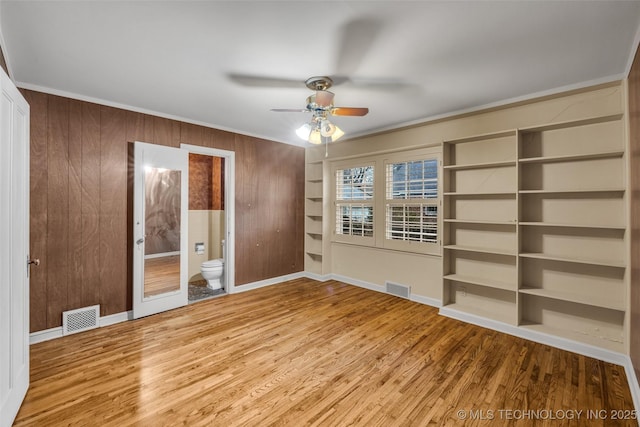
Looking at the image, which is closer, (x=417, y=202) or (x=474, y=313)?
(x=474, y=313)

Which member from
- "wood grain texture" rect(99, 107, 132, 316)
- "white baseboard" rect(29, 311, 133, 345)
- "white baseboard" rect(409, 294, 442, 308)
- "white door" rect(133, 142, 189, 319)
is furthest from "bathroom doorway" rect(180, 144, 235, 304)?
"white baseboard" rect(409, 294, 442, 308)

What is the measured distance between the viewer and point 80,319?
10.2ft

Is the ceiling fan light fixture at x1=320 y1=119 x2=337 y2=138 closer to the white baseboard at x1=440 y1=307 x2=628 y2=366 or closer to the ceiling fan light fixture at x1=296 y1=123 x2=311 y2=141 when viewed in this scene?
the ceiling fan light fixture at x1=296 y1=123 x2=311 y2=141

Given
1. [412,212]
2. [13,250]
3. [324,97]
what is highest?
[324,97]

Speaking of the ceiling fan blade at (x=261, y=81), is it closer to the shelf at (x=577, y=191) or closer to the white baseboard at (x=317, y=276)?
the shelf at (x=577, y=191)

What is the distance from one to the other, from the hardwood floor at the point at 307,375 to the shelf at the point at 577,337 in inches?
7.6

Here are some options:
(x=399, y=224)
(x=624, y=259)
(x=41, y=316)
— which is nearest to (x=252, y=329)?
(x=41, y=316)

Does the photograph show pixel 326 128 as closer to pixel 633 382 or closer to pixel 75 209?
pixel 75 209

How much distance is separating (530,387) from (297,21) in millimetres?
3095

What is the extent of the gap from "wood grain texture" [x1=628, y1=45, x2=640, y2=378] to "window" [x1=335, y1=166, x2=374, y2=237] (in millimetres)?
2861

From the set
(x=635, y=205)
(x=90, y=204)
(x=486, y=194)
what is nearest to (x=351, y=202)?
(x=486, y=194)

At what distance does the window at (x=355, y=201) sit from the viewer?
15.5 ft

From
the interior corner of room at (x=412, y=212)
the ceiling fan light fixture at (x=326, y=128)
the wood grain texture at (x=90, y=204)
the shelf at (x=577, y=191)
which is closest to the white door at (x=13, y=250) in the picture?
the interior corner of room at (x=412, y=212)

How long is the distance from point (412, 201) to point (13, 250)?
402cm
